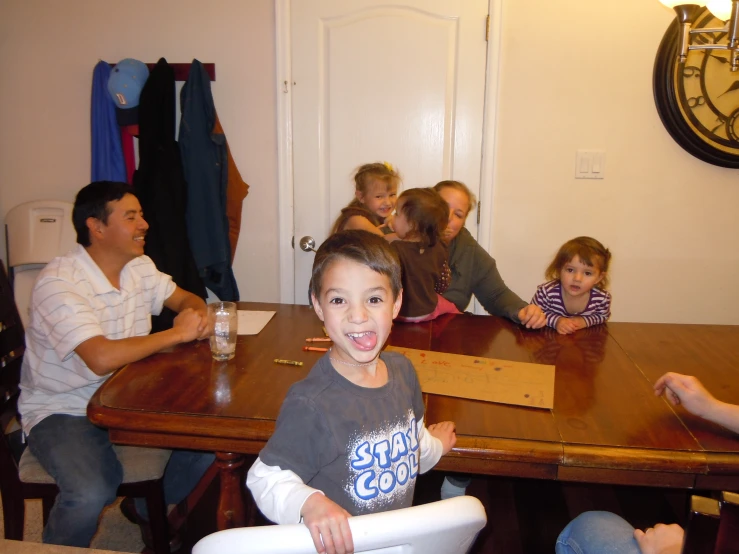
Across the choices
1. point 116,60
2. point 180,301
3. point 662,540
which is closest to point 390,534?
point 662,540

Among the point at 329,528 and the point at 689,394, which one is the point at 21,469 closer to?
the point at 329,528

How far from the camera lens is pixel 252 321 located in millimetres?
1962

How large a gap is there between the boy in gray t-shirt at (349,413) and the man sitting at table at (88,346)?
82 centimetres

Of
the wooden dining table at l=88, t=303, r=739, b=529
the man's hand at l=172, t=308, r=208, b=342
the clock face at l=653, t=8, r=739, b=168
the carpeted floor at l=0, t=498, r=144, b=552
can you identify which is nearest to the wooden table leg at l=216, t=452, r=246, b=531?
the wooden dining table at l=88, t=303, r=739, b=529

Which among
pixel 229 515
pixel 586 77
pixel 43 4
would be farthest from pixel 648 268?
pixel 43 4

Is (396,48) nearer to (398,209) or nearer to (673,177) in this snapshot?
(398,209)

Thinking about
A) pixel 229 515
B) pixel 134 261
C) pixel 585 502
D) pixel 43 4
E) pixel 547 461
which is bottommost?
pixel 585 502

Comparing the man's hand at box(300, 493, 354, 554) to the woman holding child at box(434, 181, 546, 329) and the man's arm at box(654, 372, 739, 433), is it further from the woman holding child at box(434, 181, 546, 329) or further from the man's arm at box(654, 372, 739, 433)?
the woman holding child at box(434, 181, 546, 329)

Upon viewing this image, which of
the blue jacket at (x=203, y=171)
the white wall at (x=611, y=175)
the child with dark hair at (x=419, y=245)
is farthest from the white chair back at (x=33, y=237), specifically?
the white wall at (x=611, y=175)

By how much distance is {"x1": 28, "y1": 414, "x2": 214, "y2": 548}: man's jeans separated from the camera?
153cm

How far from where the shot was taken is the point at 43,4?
9.68 feet

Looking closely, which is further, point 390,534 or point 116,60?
point 116,60

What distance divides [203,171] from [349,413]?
6.89ft

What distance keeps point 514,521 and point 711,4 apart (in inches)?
68.4
